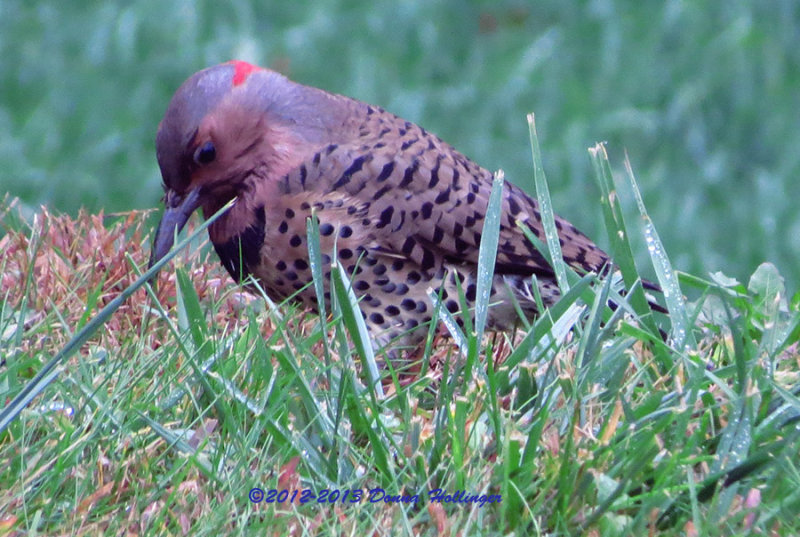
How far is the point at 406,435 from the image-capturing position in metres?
2.64

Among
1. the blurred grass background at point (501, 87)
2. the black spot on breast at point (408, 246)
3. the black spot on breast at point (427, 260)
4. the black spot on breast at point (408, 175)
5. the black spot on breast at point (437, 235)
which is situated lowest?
the blurred grass background at point (501, 87)

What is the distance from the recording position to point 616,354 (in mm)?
2883

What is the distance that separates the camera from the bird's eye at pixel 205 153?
12.0 ft

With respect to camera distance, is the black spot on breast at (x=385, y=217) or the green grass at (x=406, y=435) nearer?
the green grass at (x=406, y=435)

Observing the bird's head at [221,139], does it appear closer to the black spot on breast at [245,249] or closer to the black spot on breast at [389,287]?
the black spot on breast at [245,249]

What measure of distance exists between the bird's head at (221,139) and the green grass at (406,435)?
648 mm

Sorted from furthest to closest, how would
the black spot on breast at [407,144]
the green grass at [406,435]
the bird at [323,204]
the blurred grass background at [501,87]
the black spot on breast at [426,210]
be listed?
the blurred grass background at [501,87], the black spot on breast at [407,144], the black spot on breast at [426,210], the bird at [323,204], the green grass at [406,435]

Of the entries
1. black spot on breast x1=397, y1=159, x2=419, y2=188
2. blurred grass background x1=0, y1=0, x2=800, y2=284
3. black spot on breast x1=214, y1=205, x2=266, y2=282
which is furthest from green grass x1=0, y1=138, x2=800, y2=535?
blurred grass background x1=0, y1=0, x2=800, y2=284

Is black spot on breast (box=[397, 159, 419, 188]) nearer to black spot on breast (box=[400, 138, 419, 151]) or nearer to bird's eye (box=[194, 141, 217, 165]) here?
black spot on breast (box=[400, 138, 419, 151])

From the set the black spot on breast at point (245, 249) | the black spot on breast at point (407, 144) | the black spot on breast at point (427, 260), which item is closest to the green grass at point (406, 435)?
the black spot on breast at point (245, 249)

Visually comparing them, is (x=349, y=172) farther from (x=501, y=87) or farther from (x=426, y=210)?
(x=501, y=87)

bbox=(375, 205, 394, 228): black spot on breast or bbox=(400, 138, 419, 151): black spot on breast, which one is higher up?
bbox=(400, 138, 419, 151): black spot on breast

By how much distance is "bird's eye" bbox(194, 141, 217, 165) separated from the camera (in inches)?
144

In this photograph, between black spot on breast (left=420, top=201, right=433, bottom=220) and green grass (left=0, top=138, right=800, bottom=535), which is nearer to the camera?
green grass (left=0, top=138, right=800, bottom=535)
